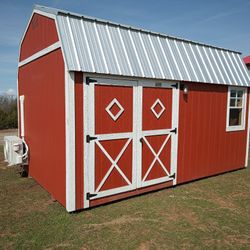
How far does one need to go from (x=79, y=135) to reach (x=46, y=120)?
119 centimetres

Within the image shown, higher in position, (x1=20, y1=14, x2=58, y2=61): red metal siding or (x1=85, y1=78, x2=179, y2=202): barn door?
(x1=20, y1=14, x2=58, y2=61): red metal siding

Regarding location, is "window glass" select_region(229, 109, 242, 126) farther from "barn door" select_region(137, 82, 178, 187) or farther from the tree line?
the tree line

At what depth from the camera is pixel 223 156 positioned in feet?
20.9

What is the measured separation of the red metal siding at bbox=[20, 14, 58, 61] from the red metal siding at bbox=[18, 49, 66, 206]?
0.83 ft

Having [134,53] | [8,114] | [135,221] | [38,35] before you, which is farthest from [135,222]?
[8,114]

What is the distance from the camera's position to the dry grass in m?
3.12

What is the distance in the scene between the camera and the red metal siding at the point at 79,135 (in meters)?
3.82

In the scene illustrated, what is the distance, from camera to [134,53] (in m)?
4.50

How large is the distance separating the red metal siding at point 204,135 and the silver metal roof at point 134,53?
1.29 feet

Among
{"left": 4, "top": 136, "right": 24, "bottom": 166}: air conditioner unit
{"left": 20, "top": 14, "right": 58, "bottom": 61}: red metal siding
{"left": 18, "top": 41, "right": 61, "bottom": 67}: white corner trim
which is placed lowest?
{"left": 4, "top": 136, "right": 24, "bottom": 166}: air conditioner unit

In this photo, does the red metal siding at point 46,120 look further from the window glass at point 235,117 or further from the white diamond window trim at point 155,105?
the window glass at point 235,117

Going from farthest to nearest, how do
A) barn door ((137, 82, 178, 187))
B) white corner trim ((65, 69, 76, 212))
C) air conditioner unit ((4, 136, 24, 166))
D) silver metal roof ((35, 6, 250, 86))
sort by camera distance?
air conditioner unit ((4, 136, 24, 166)), barn door ((137, 82, 178, 187)), silver metal roof ((35, 6, 250, 86)), white corner trim ((65, 69, 76, 212))

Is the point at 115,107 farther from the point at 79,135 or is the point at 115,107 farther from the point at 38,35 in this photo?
the point at 38,35

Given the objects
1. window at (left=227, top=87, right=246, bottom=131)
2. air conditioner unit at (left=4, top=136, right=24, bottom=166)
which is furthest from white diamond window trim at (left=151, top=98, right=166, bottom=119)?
air conditioner unit at (left=4, top=136, right=24, bottom=166)
